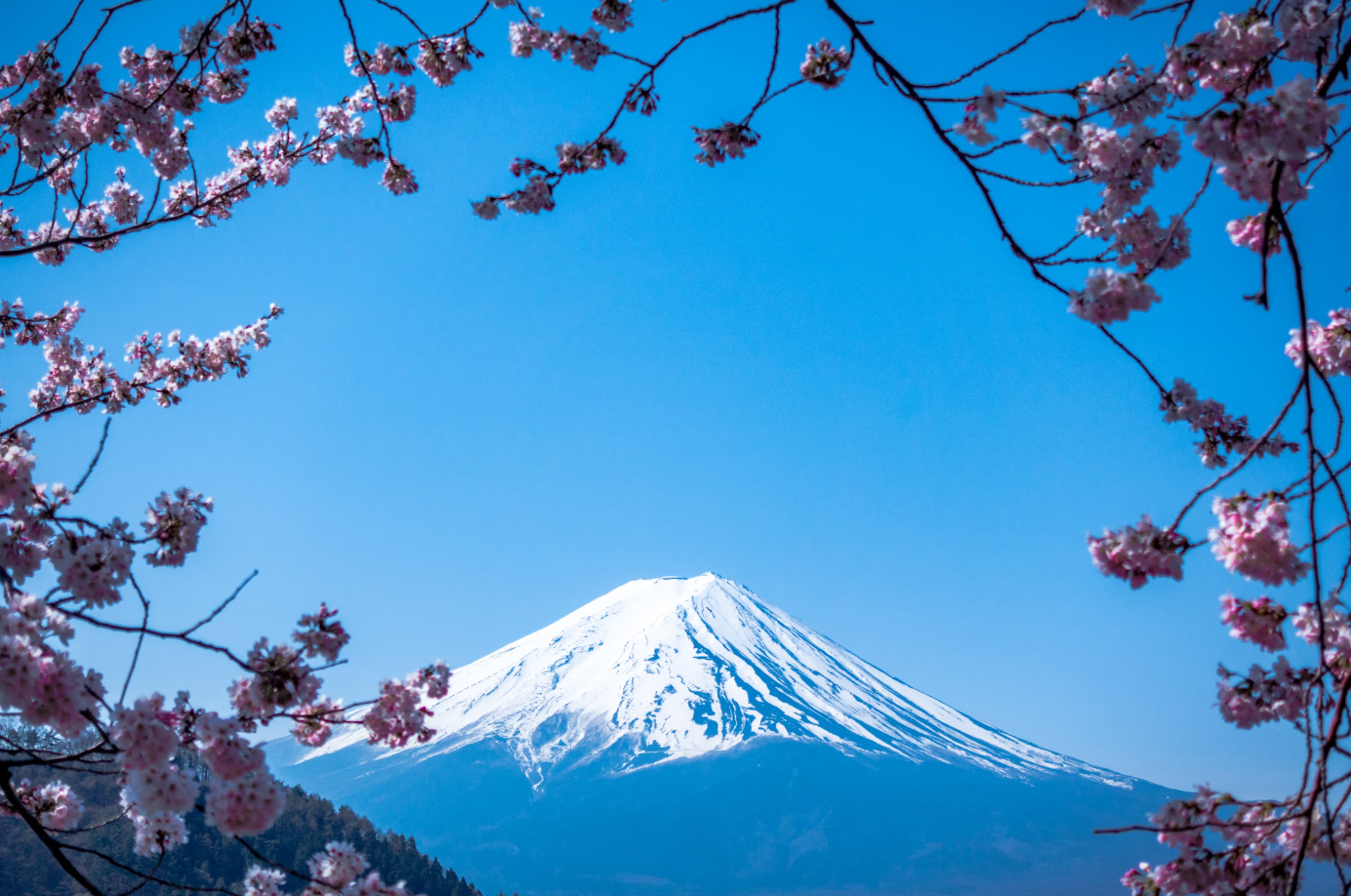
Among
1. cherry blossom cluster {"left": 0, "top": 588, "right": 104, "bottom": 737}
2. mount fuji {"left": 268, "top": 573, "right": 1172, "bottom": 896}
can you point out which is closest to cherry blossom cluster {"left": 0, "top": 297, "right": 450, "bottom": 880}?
cherry blossom cluster {"left": 0, "top": 588, "right": 104, "bottom": 737}

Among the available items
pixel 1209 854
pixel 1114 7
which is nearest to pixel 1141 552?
pixel 1209 854

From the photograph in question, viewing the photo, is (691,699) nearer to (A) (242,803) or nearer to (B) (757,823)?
(B) (757,823)

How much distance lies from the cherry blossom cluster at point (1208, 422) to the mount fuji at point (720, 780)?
2986 inches

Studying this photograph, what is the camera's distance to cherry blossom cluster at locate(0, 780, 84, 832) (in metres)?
3.38

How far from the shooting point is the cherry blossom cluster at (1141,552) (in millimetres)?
1985

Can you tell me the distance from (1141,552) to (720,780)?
288 feet

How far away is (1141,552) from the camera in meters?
2.01

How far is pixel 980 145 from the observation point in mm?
2211

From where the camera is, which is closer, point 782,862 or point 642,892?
point 642,892

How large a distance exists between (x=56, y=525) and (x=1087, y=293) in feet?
8.89

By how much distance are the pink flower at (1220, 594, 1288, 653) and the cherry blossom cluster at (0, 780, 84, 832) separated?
13.2ft

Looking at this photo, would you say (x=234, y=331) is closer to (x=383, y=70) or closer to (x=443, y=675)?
(x=383, y=70)

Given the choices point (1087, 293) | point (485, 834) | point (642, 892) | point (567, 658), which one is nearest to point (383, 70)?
point (1087, 293)

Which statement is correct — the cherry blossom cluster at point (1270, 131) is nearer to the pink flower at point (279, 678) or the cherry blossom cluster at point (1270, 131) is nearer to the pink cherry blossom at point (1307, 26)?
the pink cherry blossom at point (1307, 26)
